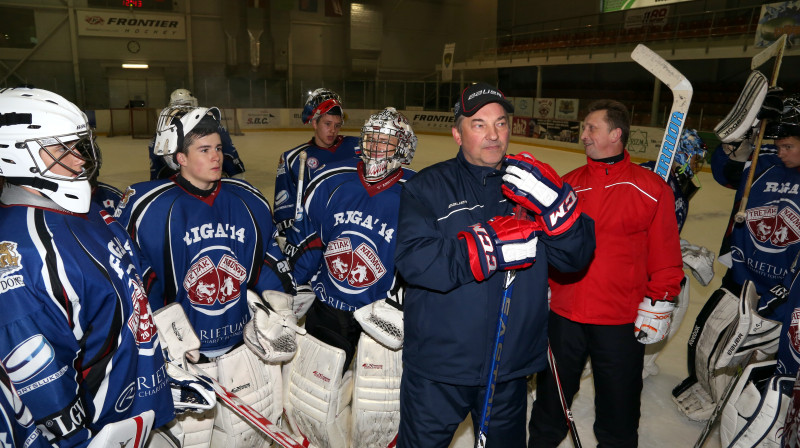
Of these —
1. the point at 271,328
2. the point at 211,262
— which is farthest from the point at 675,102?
the point at 211,262

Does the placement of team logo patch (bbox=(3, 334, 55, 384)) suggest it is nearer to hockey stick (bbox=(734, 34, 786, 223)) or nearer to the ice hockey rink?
the ice hockey rink

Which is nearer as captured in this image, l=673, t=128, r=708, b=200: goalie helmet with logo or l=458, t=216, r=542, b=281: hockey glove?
l=458, t=216, r=542, b=281: hockey glove

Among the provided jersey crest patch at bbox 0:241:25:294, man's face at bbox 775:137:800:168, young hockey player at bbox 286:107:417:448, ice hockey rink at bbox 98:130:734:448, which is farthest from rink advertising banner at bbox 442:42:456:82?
jersey crest patch at bbox 0:241:25:294

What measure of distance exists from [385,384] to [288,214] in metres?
1.73

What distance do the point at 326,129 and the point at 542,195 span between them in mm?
2608

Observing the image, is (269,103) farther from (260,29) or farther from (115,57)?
(115,57)

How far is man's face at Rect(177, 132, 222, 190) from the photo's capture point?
2252 mm

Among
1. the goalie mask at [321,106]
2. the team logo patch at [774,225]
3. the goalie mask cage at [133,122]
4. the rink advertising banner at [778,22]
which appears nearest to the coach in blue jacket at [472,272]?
the team logo patch at [774,225]

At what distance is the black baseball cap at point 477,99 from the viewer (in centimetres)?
179

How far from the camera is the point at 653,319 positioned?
2.26 m

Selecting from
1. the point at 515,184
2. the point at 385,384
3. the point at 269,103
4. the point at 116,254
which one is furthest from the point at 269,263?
the point at 269,103

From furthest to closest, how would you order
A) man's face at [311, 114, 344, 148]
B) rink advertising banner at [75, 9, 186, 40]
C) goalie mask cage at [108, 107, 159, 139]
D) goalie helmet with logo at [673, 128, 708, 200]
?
rink advertising banner at [75, 9, 186, 40]
goalie mask cage at [108, 107, 159, 139]
man's face at [311, 114, 344, 148]
goalie helmet with logo at [673, 128, 708, 200]

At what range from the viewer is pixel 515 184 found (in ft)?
5.43

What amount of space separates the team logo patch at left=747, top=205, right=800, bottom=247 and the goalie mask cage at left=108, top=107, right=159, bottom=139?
51.6 feet
